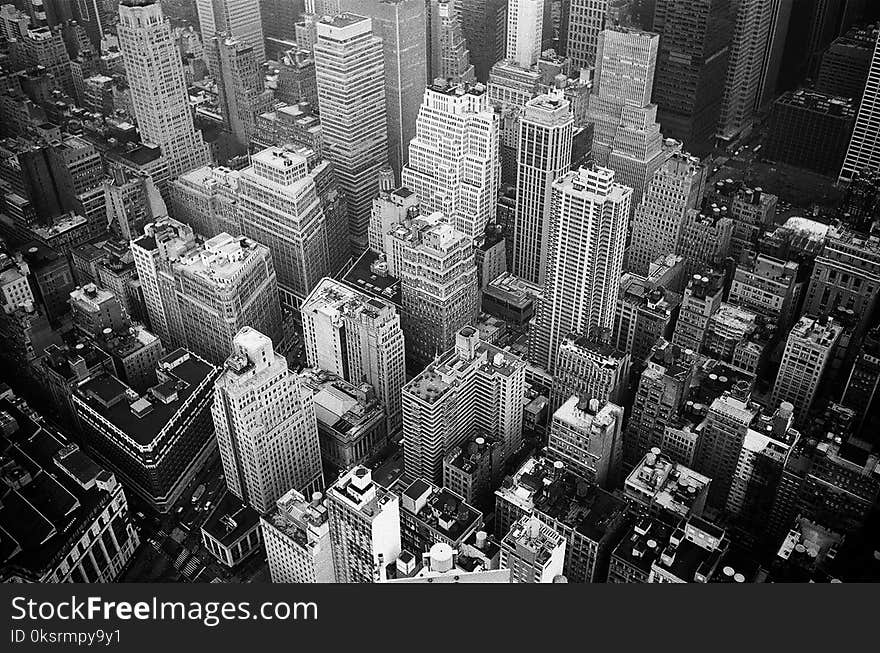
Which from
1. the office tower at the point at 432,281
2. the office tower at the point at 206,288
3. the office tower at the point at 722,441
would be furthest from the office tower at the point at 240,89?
the office tower at the point at 722,441

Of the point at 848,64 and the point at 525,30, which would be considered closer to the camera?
the point at 848,64

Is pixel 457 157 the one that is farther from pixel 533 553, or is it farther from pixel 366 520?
pixel 533 553

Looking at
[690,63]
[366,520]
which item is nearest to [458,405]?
[366,520]

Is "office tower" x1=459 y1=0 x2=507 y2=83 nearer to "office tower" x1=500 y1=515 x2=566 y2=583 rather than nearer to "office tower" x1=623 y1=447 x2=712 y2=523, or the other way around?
"office tower" x1=623 y1=447 x2=712 y2=523

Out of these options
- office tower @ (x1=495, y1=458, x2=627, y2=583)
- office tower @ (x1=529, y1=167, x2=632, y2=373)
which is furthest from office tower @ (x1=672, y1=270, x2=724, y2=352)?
office tower @ (x1=495, y1=458, x2=627, y2=583)

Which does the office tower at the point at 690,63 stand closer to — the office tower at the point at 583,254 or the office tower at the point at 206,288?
the office tower at the point at 583,254

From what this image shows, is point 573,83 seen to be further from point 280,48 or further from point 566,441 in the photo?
point 566,441

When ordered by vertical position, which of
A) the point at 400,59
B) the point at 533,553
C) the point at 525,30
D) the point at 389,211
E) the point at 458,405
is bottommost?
the point at 458,405
